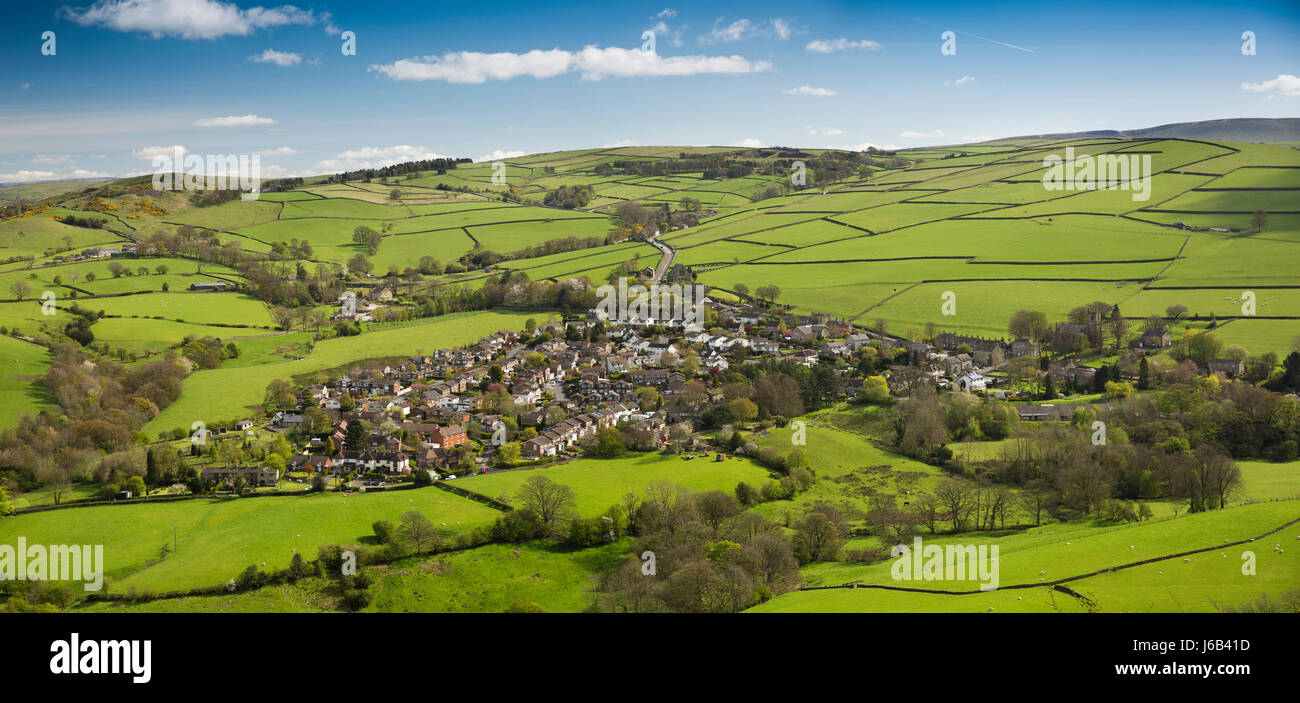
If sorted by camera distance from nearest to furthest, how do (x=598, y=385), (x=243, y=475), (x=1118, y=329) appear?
(x=243, y=475) → (x=598, y=385) → (x=1118, y=329)

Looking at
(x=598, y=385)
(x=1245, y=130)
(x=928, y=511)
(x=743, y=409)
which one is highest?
(x=1245, y=130)

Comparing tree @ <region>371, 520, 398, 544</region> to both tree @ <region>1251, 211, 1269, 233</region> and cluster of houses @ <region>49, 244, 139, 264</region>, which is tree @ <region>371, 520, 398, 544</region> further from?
tree @ <region>1251, 211, 1269, 233</region>

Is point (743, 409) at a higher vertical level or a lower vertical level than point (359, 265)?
lower

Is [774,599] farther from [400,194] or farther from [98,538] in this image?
[400,194]

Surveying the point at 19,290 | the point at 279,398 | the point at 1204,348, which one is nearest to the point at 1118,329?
the point at 1204,348

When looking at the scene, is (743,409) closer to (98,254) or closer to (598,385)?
(598,385)

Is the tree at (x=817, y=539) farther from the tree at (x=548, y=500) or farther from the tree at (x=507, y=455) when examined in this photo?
the tree at (x=507, y=455)

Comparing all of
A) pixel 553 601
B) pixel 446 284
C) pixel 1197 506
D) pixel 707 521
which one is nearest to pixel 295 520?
pixel 553 601

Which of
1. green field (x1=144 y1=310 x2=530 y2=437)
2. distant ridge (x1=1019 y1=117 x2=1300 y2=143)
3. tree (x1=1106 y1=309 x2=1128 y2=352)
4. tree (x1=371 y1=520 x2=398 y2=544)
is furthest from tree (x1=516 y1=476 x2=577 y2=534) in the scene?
distant ridge (x1=1019 y1=117 x2=1300 y2=143)
